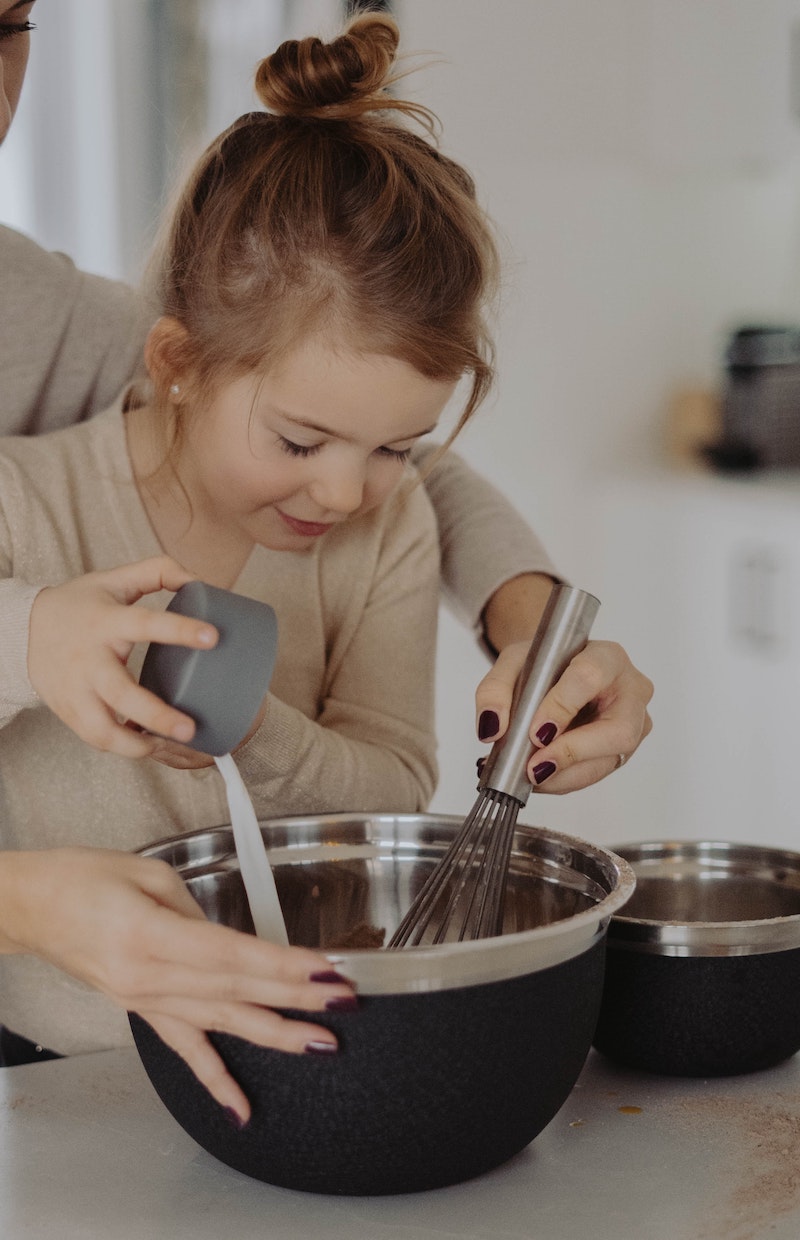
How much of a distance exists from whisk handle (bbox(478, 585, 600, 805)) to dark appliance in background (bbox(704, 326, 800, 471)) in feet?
6.36

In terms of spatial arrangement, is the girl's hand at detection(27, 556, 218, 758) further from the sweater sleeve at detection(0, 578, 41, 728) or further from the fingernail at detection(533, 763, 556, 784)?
the fingernail at detection(533, 763, 556, 784)

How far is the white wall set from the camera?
103 inches

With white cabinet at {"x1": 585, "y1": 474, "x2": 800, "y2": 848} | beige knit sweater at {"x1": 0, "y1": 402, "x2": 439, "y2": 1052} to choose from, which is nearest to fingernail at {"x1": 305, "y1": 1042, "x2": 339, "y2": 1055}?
beige knit sweater at {"x1": 0, "y1": 402, "x2": 439, "y2": 1052}

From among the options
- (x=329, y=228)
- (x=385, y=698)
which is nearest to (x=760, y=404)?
(x=385, y=698)

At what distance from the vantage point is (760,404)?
2.67 metres

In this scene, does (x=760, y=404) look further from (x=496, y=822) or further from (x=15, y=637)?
(x=15, y=637)

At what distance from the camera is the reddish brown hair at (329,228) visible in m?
0.95

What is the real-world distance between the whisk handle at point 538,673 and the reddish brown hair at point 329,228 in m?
0.21

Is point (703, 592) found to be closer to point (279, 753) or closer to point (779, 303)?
point (779, 303)

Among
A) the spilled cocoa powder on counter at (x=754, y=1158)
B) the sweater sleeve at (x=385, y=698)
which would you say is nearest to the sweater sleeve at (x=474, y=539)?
the sweater sleeve at (x=385, y=698)

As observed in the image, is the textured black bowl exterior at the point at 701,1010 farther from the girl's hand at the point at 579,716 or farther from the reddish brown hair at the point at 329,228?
the reddish brown hair at the point at 329,228

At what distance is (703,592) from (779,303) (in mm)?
879

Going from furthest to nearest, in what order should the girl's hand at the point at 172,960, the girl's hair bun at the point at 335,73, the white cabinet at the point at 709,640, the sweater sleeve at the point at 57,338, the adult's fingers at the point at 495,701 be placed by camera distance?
the white cabinet at the point at 709,640
the sweater sleeve at the point at 57,338
the girl's hair bun at the point at 335,73
the adult's fingers at the point at 495,701
the girl's hand at the point at 172,960

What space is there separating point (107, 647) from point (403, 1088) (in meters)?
0.25
